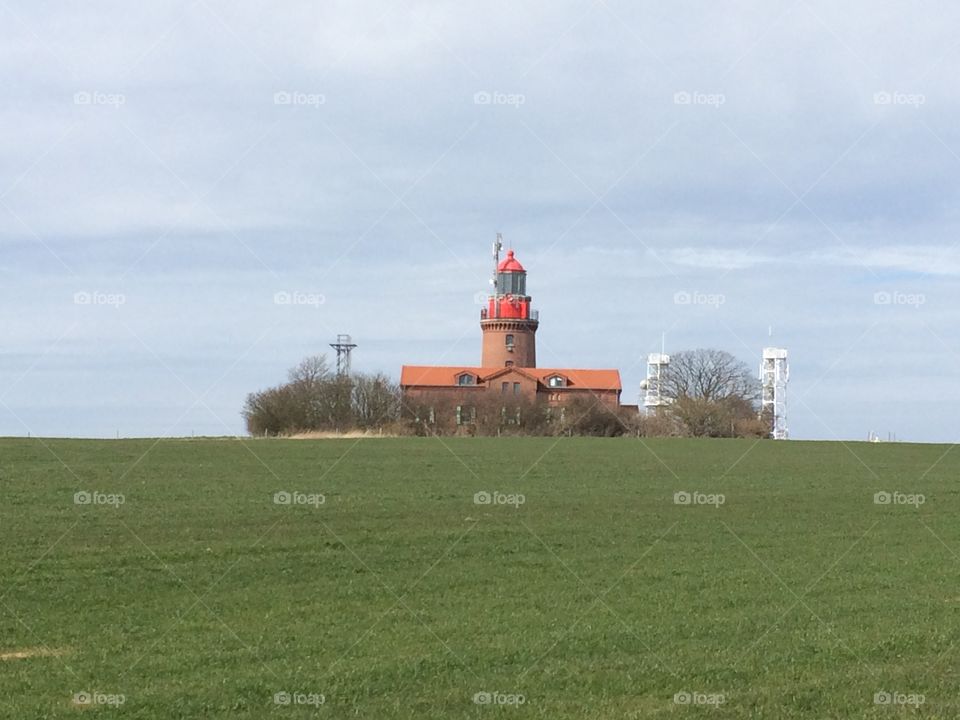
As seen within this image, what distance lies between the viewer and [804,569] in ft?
76.2

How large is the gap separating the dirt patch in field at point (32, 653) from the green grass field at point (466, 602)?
0.21ft

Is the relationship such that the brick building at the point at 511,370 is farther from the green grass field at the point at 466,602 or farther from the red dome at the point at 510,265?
the green grass field at the point at 466,602

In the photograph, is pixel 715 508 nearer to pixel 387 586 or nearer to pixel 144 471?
pixel 387 586

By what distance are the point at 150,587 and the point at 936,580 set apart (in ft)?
46.1

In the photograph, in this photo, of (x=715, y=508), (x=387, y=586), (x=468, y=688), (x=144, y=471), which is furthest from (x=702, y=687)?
(x=144, y=471)

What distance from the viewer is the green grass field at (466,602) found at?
1315 cm

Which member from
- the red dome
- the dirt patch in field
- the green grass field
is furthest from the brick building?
the dirt patch in field

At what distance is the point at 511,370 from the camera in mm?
124375

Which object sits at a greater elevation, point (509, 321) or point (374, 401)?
point (509, 321)

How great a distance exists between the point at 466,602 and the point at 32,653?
6762 millimetres

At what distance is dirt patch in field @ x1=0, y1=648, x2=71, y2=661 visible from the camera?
15.1 metres

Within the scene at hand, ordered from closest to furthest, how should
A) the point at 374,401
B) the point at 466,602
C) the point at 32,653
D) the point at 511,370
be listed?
the point at 32,653
the point at 466,602
the point at 374,401
the point at 511,370

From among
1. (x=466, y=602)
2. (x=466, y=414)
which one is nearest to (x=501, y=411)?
(x=466, y=414)

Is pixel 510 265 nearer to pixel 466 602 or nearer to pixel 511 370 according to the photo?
pixel 511 370
